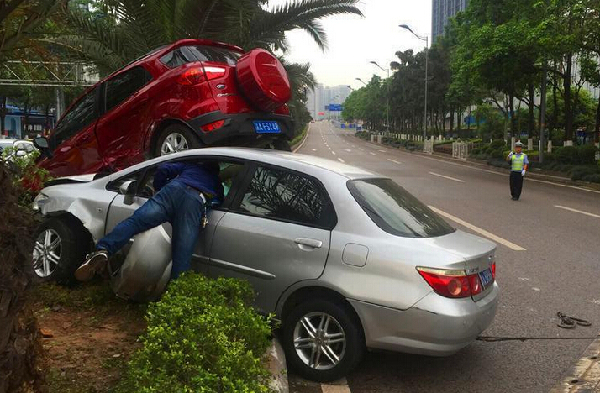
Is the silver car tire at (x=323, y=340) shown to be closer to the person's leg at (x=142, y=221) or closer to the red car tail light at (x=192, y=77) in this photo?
the person's leg at (x=142, y=221)

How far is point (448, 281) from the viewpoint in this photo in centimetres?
352

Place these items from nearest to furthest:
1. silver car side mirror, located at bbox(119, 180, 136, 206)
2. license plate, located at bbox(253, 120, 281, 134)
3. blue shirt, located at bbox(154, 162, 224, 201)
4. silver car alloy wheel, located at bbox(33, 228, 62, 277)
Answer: blue shirt, located at bbox(154, 162, 224, 201)
silver car side mirror, located at bbox(119, 180, 136, 206)
silver car alloy wheel, located at bbox(33, 228, 62, 277)
license plate, located at bbox(253, 120, 281, 134)

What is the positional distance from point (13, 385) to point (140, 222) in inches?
89.9

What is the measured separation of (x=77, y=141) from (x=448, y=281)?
5972 millimetres

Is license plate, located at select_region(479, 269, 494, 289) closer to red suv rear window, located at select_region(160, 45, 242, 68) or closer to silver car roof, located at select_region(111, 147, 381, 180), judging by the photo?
silver car roof, located at select_region(111, 147, 381, 180)

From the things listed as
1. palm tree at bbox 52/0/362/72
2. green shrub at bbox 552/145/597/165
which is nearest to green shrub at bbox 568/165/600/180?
green shrub at bbox 552/145/597/165

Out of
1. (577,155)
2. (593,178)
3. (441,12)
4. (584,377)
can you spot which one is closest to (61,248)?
(584,377)

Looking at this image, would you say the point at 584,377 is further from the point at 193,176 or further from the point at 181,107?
the point at 181,107

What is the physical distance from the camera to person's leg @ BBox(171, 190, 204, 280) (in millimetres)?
4160

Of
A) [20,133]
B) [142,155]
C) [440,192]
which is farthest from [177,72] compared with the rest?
[20,133]

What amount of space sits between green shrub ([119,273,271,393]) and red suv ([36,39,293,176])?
140 inches

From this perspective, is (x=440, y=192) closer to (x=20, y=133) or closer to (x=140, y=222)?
(x=140, y=222)

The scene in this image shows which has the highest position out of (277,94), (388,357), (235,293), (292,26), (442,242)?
(292,26)

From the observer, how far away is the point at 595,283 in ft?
21.4
